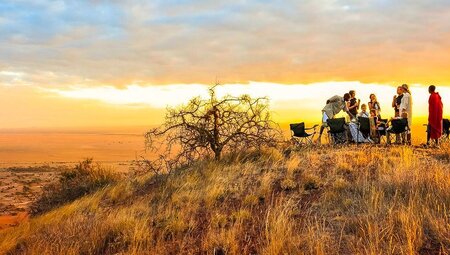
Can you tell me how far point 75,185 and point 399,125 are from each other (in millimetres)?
11280

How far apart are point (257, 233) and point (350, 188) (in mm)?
2836

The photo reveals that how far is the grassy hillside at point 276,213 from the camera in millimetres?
5594

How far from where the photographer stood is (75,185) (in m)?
15.7

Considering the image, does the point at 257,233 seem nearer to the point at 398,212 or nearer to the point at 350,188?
the point at 398,212

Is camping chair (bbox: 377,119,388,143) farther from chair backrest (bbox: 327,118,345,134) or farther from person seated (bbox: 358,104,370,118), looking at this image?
chair backrest (bbox: 327,118,345,134)

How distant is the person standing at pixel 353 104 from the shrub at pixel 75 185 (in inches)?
352

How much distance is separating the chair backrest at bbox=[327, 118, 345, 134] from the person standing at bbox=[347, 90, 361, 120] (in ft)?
4.47

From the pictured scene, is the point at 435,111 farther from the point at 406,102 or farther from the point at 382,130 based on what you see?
the point at 382,130

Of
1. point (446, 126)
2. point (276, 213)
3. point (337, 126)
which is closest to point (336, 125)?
point (337, 126)

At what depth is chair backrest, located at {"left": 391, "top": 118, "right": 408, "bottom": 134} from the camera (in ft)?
45.9

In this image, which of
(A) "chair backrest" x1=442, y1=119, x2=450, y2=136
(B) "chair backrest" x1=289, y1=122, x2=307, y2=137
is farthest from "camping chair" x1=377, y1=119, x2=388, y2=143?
(B) "chair backrest" x1=289, y1=122, x2=307, y2=137

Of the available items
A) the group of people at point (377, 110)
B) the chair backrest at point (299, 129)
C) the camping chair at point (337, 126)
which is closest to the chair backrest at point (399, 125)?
the group of people at point (377, 110)

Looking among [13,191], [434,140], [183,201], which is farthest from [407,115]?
[13,191]

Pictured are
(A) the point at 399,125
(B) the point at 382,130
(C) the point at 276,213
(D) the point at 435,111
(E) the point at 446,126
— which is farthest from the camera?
(E) the point at 446,126
